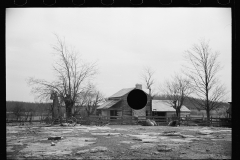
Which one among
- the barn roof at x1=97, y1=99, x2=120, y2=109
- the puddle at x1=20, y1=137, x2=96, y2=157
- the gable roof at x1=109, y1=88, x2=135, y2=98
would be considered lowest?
the puddle at x1=20, y1=137, x2=96, y2=157

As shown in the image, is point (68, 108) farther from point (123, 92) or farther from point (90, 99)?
point (123, 92)

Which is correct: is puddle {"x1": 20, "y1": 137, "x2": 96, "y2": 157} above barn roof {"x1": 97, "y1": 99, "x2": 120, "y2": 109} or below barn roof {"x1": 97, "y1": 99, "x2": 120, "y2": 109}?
below

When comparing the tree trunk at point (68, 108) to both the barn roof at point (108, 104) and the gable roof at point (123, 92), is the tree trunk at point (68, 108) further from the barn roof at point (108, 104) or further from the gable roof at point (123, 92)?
the gable roof at point (123, 92)

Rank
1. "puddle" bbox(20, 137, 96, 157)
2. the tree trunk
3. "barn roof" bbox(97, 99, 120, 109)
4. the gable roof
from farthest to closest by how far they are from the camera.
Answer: "barn roof" bbox(97, 99, 120, 109) → the gable roof → "puddle" bbox(20, 137, 96, 157) → the tree trunk

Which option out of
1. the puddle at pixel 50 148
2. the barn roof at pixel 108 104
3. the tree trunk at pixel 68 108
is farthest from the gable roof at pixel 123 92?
the puddle at pixel 50 148

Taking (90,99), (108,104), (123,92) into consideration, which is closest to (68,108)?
(90,99)

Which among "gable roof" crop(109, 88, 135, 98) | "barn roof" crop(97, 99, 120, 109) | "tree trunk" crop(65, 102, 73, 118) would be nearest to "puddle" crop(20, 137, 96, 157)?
"tree trunk" crop(65, 102, 73, 118)

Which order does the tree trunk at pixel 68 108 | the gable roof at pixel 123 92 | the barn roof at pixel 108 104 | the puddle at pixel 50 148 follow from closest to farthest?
the tree trunk at pixel 68 108
the puddle at pixel 50 148
the gable roof at pixel 123 92
the barn roof at pixel 108 104

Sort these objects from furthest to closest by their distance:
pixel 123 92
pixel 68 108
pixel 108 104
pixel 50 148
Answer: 1. pixel 108 104
2. pixel 50 148
3. pixel 123 92
4. pixel 68 108

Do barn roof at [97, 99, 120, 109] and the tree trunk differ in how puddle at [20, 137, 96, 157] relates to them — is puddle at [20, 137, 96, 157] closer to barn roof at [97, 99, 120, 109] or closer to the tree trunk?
the tree trunk
